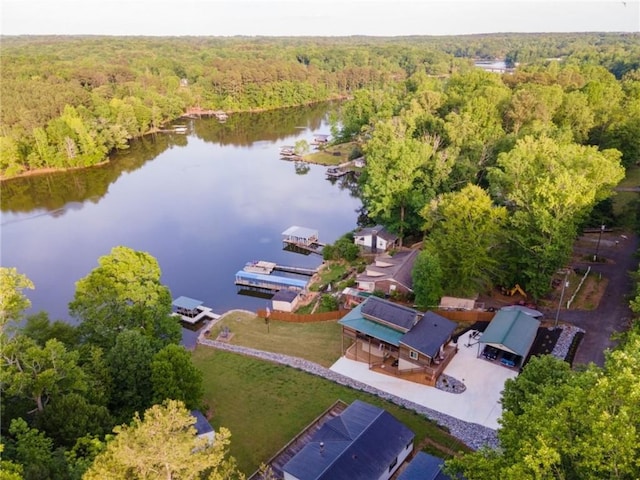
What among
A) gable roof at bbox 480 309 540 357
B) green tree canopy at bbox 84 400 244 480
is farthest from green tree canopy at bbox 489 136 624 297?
green tree canopy at bbox 84 400 244 480

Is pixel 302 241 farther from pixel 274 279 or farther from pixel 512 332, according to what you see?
pixel 512 332

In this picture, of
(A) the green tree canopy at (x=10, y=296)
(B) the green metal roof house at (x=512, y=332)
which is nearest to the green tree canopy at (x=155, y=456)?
(A) the green tree canopy at (x=10, y=296)

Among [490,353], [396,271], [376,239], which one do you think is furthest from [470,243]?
[376,239]

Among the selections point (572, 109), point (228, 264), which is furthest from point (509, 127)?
point (228, 264)

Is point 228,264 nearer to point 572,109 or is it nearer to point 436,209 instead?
point 436,209

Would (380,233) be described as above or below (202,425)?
below
